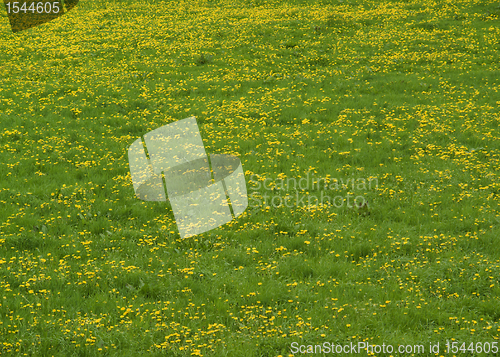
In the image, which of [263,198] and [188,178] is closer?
[263,198]

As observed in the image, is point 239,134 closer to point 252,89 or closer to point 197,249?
point 252,89

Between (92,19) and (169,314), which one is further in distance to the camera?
(92,19)

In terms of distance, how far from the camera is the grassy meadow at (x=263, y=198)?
6727mm

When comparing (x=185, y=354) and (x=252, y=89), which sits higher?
(x=252, y=89)

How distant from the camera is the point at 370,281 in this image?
782cm

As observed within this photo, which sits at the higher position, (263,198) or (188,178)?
(188,178)

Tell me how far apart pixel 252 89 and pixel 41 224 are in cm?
1230

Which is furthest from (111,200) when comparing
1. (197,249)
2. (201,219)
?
(197,249)

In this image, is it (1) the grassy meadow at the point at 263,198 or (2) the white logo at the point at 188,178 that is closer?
(1) the grassy meadow at the point at 263,198

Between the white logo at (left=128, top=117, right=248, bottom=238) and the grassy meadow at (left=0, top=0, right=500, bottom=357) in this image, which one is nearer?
the grassy meadow at (left=0, top=0, right=500, bottom=357)

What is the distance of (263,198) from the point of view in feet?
36.9

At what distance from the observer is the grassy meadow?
6.73 metres

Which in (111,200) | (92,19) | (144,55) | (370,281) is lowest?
(370,281)

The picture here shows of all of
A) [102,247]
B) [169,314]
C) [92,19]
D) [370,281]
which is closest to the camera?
[169,314]
